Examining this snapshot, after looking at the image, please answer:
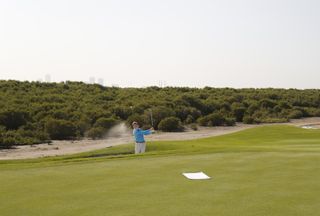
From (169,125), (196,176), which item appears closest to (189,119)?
(169,125)

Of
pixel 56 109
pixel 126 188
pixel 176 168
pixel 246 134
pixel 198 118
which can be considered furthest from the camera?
pixel 198 118

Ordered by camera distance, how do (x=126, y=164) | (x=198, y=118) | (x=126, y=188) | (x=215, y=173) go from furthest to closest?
(x=198, y=118), (x=126, y=164), (x=215, y=173), (x=126, y=188)

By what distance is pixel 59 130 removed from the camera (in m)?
36.0

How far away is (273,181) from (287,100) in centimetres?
5706

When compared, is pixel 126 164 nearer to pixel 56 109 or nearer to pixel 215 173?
pixel 215 173

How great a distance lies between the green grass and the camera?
23.7 ft

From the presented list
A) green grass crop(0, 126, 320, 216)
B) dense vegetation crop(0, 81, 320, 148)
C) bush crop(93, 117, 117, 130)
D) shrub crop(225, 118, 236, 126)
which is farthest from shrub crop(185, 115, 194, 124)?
green grass crop(0, 126, 320, 216)

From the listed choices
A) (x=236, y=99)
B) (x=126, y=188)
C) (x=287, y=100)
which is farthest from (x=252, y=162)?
(x=287, y=100)

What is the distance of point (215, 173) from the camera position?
10273 millimetres

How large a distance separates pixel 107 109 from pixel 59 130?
10.9 meters

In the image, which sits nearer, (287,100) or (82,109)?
(82,109)

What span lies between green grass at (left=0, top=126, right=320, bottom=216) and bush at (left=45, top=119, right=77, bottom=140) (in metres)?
23.1

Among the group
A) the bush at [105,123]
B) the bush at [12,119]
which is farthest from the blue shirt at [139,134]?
the bush at [12,119]

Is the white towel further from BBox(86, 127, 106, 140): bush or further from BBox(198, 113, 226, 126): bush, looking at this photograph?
BBox(198, 113, 226, 126): bush
